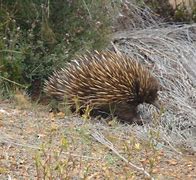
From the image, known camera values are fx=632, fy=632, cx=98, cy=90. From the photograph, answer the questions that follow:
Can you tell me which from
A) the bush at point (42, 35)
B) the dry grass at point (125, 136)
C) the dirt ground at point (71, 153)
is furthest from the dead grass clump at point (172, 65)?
the dirt ground at point (71, 153)

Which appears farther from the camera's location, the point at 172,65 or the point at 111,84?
the point at 172,65

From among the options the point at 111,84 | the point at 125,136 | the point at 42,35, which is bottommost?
the point at 125,136

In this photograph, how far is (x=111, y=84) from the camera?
6.88 metres

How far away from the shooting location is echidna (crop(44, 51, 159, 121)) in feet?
22.5

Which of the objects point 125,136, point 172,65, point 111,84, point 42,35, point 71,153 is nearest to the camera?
point 71,153

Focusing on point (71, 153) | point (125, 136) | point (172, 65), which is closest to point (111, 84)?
point (172, 65)

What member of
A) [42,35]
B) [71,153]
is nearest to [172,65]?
[42,35]

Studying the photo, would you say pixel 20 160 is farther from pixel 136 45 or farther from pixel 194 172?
pixel 136 45

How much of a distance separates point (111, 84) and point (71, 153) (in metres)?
2.64

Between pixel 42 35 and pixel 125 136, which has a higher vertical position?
pixel 42 35

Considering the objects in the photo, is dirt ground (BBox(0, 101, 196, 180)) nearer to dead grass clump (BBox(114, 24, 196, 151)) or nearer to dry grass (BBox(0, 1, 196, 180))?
dry grass (BBox(0, 1, 196, 180))

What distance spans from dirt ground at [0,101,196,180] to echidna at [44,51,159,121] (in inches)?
41.2

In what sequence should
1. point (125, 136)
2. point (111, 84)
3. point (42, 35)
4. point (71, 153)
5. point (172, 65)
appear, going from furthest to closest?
point (172, 65) → point (42, 35) → point (111, 84) → point (125, 136) → point (71, 153)

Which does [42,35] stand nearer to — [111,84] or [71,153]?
[111,84]
